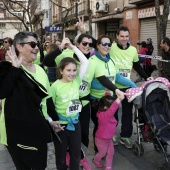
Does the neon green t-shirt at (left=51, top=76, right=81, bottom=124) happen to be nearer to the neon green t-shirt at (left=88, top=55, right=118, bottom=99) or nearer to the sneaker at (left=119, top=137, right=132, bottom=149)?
the neon green t-shirt at (left=88, top=55, right=118, bottom=99)

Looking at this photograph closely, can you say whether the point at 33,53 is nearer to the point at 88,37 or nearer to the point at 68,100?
the point at 68,100

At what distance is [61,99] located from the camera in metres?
2.87

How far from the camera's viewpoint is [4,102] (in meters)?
2.19

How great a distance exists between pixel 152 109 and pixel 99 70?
91cm

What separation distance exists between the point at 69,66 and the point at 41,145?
101 centimetres

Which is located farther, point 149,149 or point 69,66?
point 149,149

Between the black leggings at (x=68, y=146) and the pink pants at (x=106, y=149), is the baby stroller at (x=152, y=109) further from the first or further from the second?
the black leggings at (x=68, y=146)

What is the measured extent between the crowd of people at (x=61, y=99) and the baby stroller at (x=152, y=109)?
41 centimetres

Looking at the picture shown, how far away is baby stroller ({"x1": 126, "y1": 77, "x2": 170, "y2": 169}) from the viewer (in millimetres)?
3436

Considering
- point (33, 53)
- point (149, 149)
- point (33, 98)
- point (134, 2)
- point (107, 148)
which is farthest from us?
point (134, 2)

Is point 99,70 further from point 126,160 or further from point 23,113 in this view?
point 23,113

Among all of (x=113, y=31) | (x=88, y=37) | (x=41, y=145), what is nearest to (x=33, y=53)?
(x=41, y=145)

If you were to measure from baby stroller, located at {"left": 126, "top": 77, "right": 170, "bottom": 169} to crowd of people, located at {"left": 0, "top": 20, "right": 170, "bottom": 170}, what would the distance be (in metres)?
0.41

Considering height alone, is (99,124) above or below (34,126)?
below
